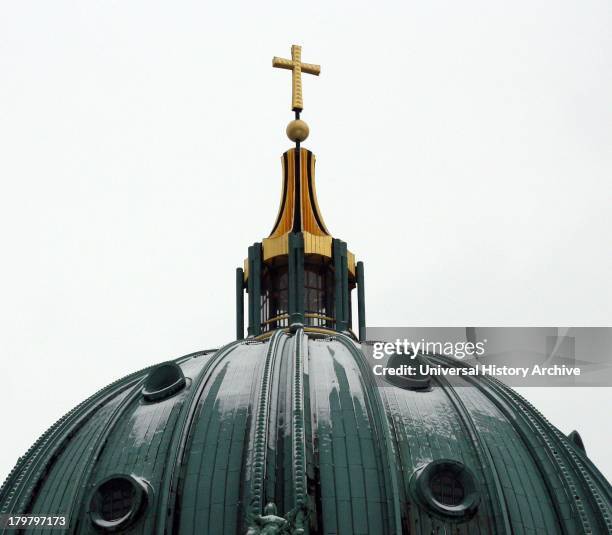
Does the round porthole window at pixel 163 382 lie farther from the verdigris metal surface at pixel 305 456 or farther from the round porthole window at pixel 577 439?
the round porthole window at pixel 577 439

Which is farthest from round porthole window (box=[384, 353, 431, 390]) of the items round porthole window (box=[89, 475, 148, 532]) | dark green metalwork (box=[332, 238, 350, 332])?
round porthole window (box=[89, 475, 148, 532])

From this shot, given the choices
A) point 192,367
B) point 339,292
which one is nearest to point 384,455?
point 192,367

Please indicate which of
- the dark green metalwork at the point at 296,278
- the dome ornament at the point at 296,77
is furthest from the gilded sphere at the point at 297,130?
the dark green metalwork at the point at 296,278

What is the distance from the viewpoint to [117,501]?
3928 cm

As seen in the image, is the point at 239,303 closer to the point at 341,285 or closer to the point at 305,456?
the point at 341,285

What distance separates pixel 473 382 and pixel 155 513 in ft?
43.6

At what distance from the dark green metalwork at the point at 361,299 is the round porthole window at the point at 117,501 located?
1720cm

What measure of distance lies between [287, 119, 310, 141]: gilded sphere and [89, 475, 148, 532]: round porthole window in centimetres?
2284

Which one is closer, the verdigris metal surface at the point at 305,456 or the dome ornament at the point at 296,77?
the verdigris metal surface at the point at 305,456

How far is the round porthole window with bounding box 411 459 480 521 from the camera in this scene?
125 ft

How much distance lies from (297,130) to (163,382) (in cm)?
1786

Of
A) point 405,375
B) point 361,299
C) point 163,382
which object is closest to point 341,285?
point 361,299

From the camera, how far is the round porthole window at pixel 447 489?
38.2 metres

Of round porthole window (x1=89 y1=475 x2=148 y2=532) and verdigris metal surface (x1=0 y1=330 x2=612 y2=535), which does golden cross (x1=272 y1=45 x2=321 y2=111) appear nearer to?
verdigris metal surface (x1=0 y1=330 x2=612 y2=535)
